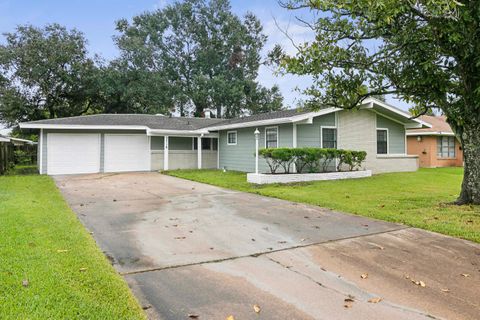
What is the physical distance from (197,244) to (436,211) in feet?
17.4

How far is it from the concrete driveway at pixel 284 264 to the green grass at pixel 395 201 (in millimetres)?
602

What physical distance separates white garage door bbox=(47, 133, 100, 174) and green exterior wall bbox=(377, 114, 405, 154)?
14.8 metres

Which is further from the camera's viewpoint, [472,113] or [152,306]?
[472,113]

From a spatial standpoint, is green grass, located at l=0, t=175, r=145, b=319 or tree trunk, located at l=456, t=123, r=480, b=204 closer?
green grass, located at l=0, t=175, r=145, b=319

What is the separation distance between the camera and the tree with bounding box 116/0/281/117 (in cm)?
3472

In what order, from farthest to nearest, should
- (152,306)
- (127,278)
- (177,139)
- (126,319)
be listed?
(177,139) → (127,278) → (152,306) → (126,319)

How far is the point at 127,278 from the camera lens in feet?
11.8

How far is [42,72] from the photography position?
25.8 metres

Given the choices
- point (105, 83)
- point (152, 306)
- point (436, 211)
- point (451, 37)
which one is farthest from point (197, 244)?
point (105, 83)

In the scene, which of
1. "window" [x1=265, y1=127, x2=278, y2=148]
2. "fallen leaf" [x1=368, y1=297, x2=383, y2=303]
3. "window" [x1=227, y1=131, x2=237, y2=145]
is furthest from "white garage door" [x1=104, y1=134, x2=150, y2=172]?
"fallen leaf" [x1=368, y1=297, x2=383, y2=303]

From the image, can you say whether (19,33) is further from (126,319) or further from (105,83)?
(126,319)

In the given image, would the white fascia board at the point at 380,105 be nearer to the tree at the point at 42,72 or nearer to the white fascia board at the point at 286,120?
the white fascia board at the point at 286,120

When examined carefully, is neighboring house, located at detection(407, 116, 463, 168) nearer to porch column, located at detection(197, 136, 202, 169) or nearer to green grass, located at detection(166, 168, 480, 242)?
green grass, located at detection(166, 168, 480, 242)

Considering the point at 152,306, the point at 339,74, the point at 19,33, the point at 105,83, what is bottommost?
the point at 152,306
